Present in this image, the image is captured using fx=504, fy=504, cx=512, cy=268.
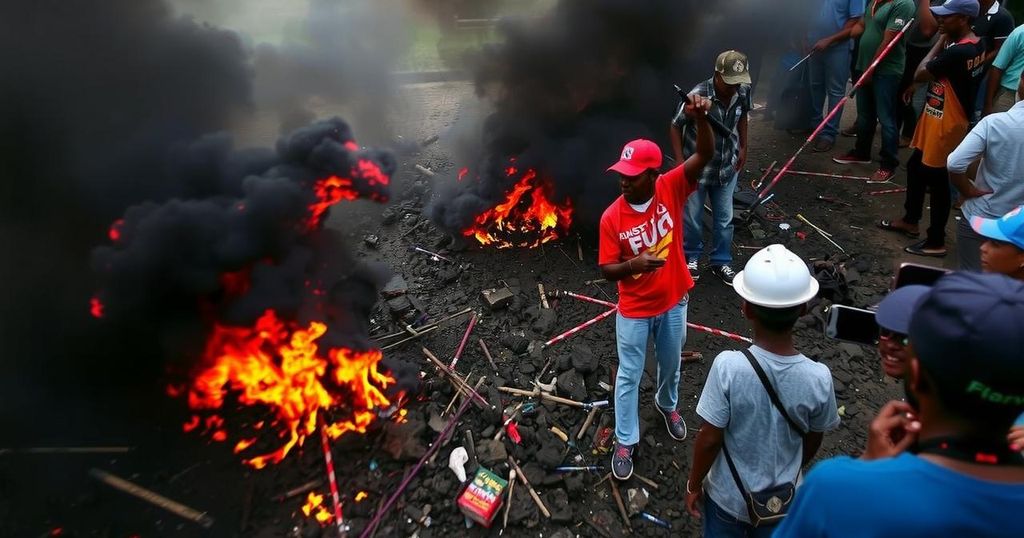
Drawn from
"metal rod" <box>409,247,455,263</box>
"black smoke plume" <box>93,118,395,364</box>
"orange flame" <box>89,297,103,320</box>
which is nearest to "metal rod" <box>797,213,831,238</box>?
"metal rod" <box>409,247,455,263</box>

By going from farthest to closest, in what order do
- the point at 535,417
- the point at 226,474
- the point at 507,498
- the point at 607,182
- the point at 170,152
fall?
the point at 607,182 < the point at 170,152 < the point at 535,417 < the point at 226,474 < the point at 507,498

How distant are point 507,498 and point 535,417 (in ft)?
2.72

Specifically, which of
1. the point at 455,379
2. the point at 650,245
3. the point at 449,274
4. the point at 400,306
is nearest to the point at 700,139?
the point at 650,245

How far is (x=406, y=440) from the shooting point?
4449 mm

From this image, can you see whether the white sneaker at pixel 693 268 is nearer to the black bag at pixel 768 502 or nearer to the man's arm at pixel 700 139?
the man's arm at pixel 700 139

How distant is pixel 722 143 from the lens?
5.48 m

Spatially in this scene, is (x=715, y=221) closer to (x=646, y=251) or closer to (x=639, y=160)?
(x=646, y=251)

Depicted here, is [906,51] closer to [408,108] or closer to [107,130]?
[408,108]

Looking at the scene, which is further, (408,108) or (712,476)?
(408,108)

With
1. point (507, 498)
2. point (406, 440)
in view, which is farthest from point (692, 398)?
point (406, 440)

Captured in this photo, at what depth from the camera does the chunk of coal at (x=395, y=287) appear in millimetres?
6359

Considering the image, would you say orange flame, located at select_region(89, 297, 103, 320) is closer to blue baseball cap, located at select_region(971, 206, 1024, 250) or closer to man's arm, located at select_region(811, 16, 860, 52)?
blue baseball cap, located at select_region(971, 206, 1024, 250)

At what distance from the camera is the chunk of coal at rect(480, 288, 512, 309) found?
605 centimetres

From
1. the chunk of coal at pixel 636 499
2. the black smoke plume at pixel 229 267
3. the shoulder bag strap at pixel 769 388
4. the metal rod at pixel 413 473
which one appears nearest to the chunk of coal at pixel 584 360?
the metal rod at pixel 413 473
